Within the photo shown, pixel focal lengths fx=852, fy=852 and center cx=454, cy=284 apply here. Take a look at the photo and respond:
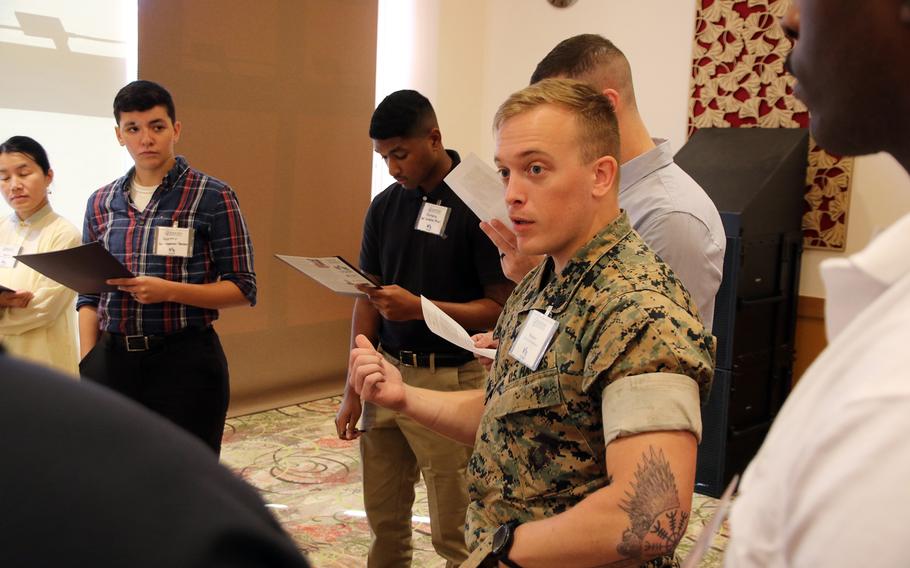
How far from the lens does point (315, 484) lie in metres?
4.01

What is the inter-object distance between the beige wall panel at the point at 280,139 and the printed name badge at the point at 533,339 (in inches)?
145

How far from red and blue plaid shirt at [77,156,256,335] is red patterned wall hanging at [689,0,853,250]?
3.07 m

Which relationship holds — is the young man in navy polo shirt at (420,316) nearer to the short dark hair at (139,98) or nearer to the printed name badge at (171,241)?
the printed name badge at (171,241)

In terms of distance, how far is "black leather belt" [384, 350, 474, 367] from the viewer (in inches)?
108

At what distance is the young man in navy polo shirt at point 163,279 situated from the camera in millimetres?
2684

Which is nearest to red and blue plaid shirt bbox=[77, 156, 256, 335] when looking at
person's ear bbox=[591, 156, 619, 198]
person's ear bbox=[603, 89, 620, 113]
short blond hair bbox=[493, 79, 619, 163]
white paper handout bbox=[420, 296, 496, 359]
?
white paper handout bbox=[420, 296, 496, 359]

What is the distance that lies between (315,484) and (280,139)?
2157 millimetres

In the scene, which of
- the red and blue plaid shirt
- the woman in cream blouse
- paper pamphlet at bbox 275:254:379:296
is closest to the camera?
paper pamphlet at bbox 275:254:379:296

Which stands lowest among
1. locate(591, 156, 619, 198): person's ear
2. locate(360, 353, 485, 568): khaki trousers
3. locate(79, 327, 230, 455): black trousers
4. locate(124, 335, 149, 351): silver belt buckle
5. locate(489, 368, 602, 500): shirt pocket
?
locate(360, 353, 485, 568): khaki trousers

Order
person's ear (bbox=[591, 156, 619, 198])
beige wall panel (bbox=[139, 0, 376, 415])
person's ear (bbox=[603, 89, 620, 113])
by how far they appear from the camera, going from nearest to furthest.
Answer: person's ear (bbox=[591, 156, 619, 198]) → person's ear (bbox=[603, 89, 620, 113]) → beige wall panel (bbox=[139, 0, 376, 415])

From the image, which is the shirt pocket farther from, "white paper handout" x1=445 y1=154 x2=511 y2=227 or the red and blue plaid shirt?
the red and blue plaid shirt

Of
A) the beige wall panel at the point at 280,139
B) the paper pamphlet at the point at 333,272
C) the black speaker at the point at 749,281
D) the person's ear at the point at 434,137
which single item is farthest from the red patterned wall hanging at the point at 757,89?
the paper pamphlet at the point at 333,272

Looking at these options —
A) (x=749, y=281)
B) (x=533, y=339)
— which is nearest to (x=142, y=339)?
(x=533, y=339)

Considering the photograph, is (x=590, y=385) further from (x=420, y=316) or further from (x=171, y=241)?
(x=171, y=241)
